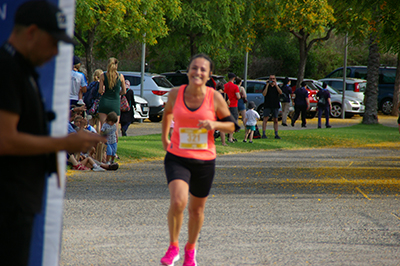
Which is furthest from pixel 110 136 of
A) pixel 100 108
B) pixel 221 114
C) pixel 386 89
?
pixel 386 89

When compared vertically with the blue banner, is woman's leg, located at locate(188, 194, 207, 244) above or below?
below

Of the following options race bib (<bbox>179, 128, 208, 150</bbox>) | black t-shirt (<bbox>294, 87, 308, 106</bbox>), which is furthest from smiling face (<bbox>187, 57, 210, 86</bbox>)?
black t-shirt (<bbox>294, 87, 308, 106</bbox>)

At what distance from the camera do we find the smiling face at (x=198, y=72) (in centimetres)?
503

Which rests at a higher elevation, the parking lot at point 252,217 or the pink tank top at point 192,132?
the pink tank top at point 192,132

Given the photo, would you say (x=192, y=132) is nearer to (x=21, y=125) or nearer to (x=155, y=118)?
(x=21, y=125)

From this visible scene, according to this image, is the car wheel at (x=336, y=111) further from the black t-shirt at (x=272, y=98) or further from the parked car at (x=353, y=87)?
the black t-shirt at (x=272, y=98)

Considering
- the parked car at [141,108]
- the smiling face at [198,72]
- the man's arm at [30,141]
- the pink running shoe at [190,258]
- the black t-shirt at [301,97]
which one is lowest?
the pink running shoe at [190,258]

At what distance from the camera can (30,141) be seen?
249 cm

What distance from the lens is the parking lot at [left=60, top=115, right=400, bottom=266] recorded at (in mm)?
5570

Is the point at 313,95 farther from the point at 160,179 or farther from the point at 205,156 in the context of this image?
the point at 205,156

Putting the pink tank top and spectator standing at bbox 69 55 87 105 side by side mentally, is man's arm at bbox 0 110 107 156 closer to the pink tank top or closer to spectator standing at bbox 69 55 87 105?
the pink tank top

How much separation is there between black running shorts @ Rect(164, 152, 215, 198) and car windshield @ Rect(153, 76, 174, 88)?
2021cm

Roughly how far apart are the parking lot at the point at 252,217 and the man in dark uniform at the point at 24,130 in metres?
2.65

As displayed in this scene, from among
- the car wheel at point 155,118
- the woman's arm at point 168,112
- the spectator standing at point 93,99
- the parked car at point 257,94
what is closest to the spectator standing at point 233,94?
the spectator standing at point 93,99
